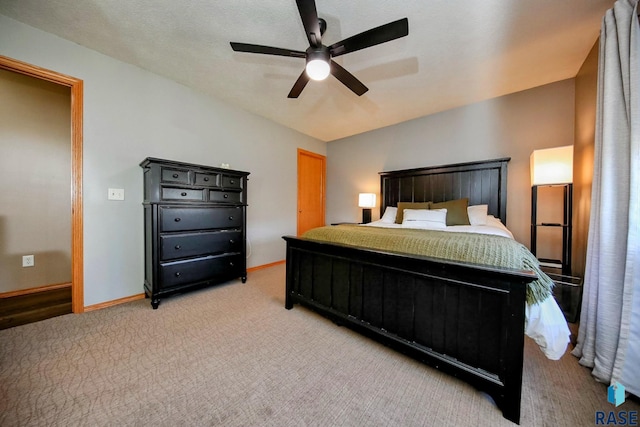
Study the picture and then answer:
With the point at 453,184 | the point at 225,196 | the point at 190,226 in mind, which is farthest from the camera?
the point at 453,184

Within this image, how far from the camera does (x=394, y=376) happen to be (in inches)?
52.9

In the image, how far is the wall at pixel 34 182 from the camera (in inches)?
95.9

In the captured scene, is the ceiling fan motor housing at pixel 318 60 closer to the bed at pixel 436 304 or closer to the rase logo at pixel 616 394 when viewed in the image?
the bed at pixel 436 304

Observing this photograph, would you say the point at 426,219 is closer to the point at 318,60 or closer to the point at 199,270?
the point at 318,60

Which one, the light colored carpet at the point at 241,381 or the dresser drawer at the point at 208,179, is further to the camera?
the dresser drawer at the point at 208,179

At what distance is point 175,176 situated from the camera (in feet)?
7.48

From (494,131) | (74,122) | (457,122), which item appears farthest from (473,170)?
(74,122)

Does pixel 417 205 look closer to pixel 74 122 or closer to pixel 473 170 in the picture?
pixel 473 170

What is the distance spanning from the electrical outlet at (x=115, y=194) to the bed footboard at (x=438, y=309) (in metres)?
2.18

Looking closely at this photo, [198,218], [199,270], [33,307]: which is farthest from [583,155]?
[33,307]

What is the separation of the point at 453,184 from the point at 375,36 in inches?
99.2

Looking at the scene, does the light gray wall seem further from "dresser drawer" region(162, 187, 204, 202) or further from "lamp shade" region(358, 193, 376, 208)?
"lamp shade" region(358, 193, 376, 208)

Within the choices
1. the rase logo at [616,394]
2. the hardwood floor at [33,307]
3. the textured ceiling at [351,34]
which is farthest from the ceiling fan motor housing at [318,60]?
the hardwood floor at [33,307]

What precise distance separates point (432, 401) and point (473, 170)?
2.96 metres
